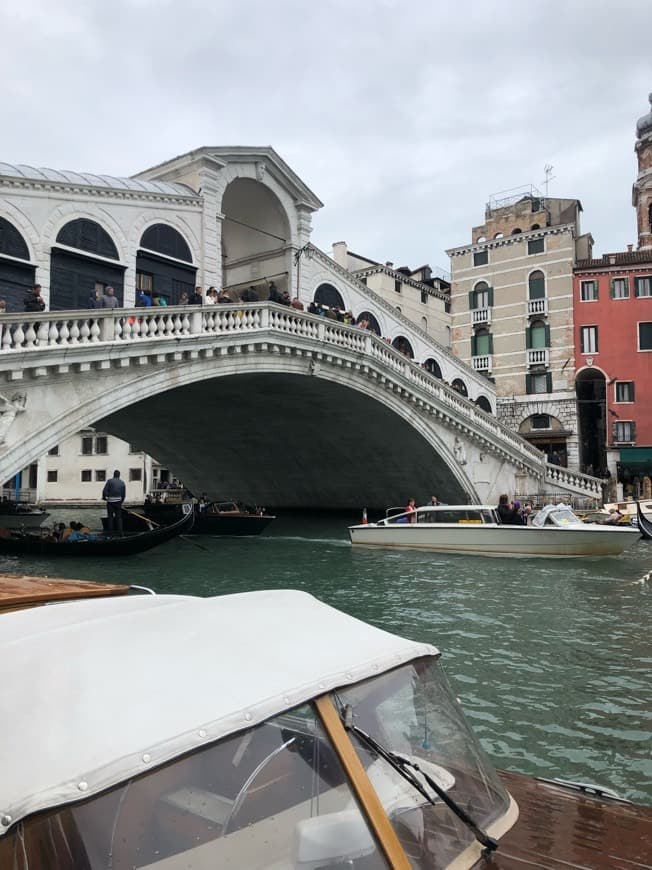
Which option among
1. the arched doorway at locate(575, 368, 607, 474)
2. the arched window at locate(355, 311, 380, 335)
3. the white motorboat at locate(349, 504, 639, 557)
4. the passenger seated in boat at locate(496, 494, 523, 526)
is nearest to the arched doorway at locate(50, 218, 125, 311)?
the white motorboat at locate(349, 504, 639, 557)

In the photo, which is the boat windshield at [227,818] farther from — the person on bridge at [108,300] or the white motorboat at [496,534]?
the white motorboat at [496,534]

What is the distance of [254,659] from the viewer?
5.88ft

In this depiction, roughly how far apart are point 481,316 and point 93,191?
18.1 meters

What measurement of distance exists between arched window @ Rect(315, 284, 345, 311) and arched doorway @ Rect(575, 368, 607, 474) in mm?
10866

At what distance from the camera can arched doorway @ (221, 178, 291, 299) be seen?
17.8m

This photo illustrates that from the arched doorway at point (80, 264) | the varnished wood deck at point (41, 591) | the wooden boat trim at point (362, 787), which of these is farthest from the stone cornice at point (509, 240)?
the wooden boat trim at point (362, 787)

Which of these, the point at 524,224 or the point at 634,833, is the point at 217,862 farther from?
the point at 524,224

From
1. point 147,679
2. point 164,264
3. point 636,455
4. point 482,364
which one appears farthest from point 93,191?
point 636,455

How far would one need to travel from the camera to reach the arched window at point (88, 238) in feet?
42.3

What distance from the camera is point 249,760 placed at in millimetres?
1531

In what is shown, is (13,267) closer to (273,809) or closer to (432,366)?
(273,809)

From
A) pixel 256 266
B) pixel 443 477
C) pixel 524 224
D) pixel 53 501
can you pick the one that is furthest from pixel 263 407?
pixel 53 501

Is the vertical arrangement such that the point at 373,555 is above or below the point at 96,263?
below

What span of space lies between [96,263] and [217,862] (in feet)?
43.7
